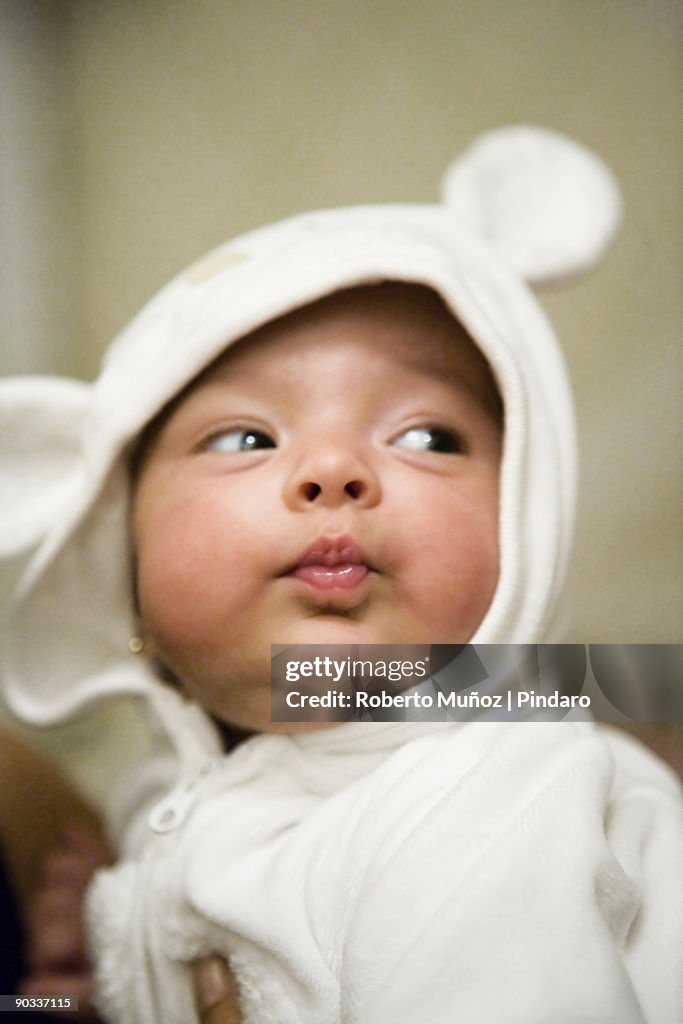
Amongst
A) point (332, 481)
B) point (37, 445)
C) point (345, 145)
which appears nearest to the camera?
point (332, 481)

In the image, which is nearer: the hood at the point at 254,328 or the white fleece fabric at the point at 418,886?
the white fleece fabric at the point at 418,886

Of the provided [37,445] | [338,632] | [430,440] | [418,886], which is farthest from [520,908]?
[37,445]

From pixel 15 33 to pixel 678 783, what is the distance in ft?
2.90

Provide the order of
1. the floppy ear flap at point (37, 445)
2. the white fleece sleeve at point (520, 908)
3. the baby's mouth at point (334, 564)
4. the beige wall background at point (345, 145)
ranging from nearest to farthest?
the white fleece sleeve at point (520, 908) → the baby's mouth at point (334, 564) → the floppy ear flap at point (37, 445) → the beige wall background at point (345, 145)

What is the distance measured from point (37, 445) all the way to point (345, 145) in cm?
49

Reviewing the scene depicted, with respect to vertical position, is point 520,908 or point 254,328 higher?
point 254,328

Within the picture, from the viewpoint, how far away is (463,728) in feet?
1.43

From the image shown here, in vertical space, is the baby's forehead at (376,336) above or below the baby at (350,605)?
above

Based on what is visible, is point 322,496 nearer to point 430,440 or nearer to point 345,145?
point 430,440

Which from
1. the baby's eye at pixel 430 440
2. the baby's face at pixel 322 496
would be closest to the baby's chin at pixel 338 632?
the baby's face at pixel 322 496

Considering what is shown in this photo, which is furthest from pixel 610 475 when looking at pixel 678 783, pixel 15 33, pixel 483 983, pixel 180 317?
pixel 15 33

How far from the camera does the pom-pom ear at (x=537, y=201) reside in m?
0.64

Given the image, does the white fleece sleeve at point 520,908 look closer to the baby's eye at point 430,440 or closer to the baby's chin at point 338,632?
the baby's chin at point 338,632

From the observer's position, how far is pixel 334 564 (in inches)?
18.8
